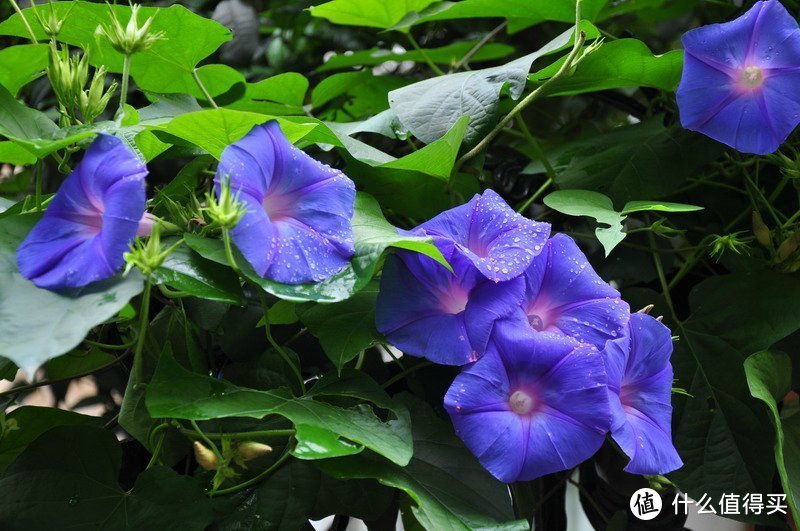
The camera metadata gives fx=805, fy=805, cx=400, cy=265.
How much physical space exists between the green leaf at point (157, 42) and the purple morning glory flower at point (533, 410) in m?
0.40

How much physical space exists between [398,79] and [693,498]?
545mm

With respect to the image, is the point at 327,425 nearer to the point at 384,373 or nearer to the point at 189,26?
the point at 384,373

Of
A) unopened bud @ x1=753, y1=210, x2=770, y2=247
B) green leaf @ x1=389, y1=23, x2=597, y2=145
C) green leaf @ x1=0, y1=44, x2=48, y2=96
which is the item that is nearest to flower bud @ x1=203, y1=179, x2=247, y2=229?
green leaf @ x1=389, y1=23, x2=597, y2=145

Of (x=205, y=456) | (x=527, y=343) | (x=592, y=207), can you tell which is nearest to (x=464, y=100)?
(x=592, y=207)

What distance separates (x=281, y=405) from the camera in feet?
1.70

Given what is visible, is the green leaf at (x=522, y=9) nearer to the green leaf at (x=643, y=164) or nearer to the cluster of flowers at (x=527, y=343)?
the green leaf at (x=643, y=164)

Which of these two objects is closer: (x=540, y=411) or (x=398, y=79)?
(x=540, y=411)

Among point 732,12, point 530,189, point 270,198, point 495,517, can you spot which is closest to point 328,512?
point 495,517

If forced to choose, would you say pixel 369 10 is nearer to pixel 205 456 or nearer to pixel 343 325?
pixel 343 325

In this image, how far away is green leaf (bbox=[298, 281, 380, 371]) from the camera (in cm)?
56

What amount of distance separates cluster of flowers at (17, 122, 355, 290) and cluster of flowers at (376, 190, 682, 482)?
61mm

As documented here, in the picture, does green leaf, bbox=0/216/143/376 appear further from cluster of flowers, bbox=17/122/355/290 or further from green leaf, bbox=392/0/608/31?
green leaf, bbox=392/0/608/31

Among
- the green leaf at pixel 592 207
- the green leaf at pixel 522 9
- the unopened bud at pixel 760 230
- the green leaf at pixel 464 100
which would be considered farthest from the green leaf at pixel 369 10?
the unopened bud at pixel 760 230

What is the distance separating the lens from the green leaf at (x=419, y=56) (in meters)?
0.92
